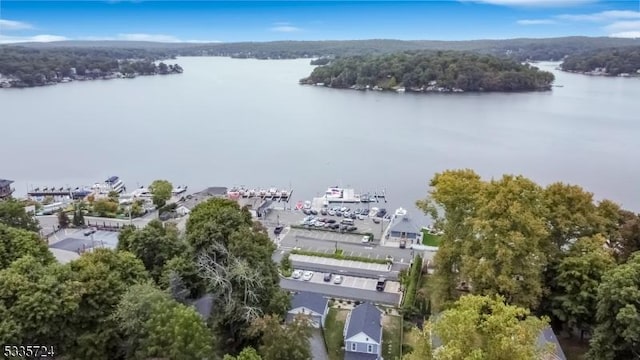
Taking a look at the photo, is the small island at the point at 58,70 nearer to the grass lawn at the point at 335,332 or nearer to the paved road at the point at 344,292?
the paved road at the point at 344,292

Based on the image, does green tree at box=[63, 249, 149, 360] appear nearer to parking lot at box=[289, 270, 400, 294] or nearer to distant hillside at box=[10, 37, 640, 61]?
parking lot at box=[289, 270, 400, 294]

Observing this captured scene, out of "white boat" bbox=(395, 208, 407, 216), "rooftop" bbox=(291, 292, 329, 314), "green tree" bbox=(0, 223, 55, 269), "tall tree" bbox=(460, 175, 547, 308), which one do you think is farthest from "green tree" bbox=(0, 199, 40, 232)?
"white boat" bbox=(395, 208, 407, 216)

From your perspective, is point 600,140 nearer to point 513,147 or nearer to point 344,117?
point 513,147

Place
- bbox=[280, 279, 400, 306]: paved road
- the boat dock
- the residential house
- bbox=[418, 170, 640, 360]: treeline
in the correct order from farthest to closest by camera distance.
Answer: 1. the boat dock
2. the residential house
3. bbox=[280, 279, 400, 306]: paved road
4. bbox=[418, 170, 640, 360]: treeline

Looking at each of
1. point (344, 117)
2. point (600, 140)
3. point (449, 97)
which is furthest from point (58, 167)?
→ point (449, 97)

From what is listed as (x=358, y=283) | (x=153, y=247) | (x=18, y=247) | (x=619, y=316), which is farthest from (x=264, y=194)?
(x=619, y=316)
